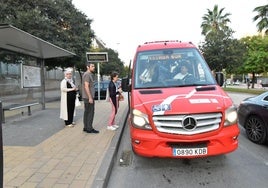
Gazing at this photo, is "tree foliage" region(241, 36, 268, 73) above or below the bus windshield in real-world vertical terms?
above

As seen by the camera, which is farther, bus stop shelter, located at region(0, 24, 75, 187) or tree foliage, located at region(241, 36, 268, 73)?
tree foliage, located at region(241, 36, 268, 73)

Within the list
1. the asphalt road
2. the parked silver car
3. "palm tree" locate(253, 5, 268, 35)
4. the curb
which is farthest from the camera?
"palm tree" locate(253, 5, 268, 35)

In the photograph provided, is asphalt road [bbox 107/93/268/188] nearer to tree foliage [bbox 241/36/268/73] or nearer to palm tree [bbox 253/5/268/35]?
palm tree [bbox 253/5/268/35]

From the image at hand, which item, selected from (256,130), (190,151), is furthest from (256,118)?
(190,151)

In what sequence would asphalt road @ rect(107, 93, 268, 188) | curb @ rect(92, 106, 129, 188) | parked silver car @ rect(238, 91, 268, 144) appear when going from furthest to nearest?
1. parked silver car @ rect(238, 91, 268, 144)
2. asphalt road @ rect(107, 93, 268, 188)
3. curb @ rect(92, 106, 129, 188)

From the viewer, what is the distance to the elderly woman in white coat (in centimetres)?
920

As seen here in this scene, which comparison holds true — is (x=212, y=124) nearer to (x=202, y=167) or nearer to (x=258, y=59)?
(x=202, y=167)

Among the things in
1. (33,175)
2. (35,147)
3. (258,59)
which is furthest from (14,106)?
(258,59)

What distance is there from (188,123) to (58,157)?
2660 mm

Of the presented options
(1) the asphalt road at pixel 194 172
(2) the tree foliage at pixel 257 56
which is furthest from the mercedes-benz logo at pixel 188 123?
(2) the tree foliage at pixel 257 56

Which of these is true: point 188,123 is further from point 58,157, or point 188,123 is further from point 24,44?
point 24,44

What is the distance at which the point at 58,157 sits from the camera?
19.5ft

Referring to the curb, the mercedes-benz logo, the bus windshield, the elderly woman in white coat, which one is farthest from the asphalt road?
the elderly woman in white coat

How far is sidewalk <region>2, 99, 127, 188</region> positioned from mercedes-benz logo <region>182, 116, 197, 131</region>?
4.89 feet
